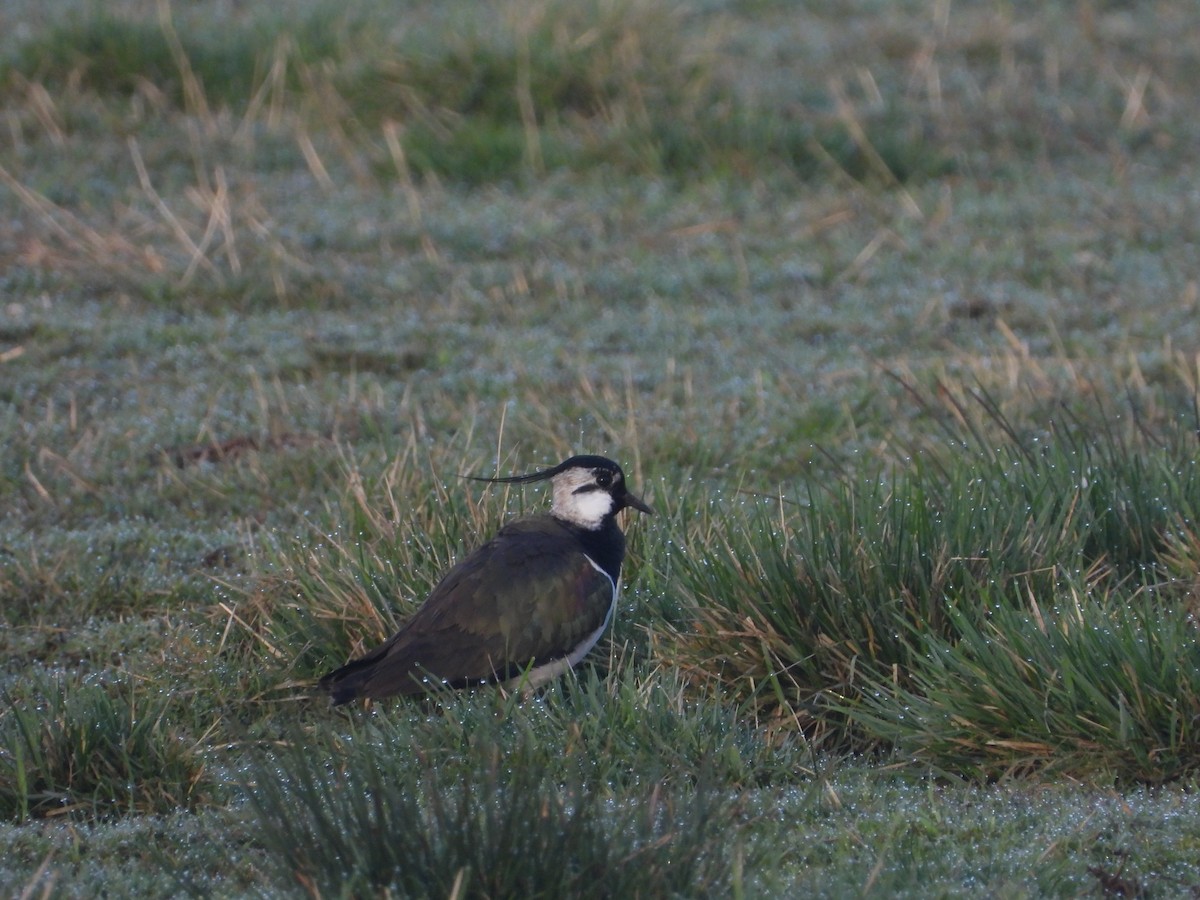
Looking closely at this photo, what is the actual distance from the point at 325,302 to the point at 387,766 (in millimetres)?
4582

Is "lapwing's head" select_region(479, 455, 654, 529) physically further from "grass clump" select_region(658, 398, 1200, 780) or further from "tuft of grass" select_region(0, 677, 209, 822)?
"tuft of grass" select_region(0, 677, 209, 822)

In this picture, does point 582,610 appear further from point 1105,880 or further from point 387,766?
point 1105,880

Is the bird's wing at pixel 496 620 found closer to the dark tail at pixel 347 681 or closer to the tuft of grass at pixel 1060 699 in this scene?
the dark tail at pixel 347 681

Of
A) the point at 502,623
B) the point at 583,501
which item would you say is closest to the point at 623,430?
the point at 583,501

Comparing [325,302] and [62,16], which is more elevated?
[62,16]

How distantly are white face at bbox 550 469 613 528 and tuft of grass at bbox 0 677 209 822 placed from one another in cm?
131

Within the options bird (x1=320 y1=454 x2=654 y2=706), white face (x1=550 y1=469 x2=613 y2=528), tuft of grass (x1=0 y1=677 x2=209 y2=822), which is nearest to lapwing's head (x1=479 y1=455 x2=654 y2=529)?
white face (x1=550 y1=469 x2=613 y2=528)

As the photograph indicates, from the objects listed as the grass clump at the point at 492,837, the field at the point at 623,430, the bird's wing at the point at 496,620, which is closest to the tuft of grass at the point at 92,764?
the field at the point at 623,430

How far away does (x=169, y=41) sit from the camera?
390 inches

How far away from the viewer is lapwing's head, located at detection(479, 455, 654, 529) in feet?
15.4

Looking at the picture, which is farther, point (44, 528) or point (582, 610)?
point (44, 528)

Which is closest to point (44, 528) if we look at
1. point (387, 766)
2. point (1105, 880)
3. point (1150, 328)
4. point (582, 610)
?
point (582, 610)

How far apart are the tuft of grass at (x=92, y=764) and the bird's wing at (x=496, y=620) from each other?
496mm

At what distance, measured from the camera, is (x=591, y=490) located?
4.72m
